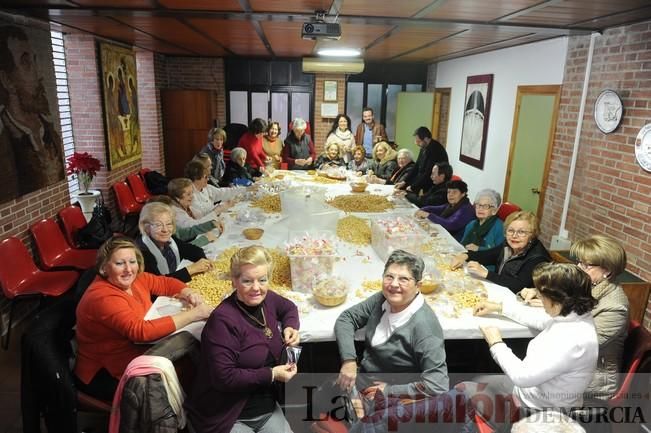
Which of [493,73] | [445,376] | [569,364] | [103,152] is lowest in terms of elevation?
[445,376]

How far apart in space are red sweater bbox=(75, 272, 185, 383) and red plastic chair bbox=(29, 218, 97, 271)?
2043 millimetres

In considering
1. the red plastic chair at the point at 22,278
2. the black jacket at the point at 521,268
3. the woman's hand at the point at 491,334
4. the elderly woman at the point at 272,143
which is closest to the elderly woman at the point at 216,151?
the elderly woman at the point at 272,143

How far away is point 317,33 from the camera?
158 inches

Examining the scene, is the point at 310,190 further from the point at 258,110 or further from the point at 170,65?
the point at 170,65

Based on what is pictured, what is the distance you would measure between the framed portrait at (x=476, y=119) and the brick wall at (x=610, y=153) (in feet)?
7.05

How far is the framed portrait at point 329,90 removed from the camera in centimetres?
1019

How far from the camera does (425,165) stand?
609 centimetres

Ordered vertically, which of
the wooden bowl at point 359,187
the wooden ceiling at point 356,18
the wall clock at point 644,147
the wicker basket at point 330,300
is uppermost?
the wooden ceiling at point 356,18

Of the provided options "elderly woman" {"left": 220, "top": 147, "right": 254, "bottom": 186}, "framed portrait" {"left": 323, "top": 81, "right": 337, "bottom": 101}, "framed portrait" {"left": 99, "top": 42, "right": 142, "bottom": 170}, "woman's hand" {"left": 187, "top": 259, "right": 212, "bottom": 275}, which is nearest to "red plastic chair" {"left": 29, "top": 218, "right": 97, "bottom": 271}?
"woman's hand" {"left": 187, "top": 259, "right": 212, "bottom": 275}

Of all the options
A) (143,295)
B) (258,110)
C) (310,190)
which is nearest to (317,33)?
(310,190)

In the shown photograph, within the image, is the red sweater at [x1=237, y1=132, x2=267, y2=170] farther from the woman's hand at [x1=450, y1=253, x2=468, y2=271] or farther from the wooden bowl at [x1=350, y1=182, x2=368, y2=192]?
the woman's hand at [x1=450, y1=253, x2=468, y2=271]

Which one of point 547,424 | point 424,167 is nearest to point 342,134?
point 424,167

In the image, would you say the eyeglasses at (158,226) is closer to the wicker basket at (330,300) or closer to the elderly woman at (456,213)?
the wicker basket at (330,300)

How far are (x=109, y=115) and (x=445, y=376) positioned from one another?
6156mm
